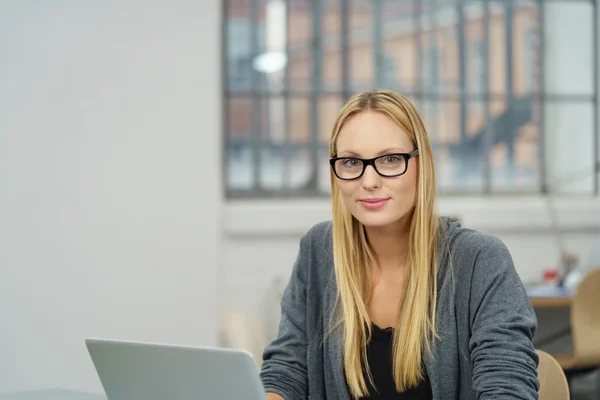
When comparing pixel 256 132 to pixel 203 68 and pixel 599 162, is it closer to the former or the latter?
pixel 203 68

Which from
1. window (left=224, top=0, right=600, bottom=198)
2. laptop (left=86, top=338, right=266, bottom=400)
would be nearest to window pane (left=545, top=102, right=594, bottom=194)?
window (left=224, top=0, right=600, bottom=198)

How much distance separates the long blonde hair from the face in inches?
0.7

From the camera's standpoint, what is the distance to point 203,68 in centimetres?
424

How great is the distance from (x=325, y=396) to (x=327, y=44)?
359 cm

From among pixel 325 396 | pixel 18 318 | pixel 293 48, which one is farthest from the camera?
pixel 293 48

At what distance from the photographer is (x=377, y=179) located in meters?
1.74

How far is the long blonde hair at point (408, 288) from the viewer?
1752 millimetres

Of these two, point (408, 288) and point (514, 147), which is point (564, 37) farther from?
point (408, 288)

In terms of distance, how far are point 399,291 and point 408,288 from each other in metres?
0.06

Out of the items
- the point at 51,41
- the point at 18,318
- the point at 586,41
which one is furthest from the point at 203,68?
the point at 586,41

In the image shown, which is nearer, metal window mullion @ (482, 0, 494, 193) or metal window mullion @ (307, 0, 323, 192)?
metal window mullion @ (307, 0, 323, 192)

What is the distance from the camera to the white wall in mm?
4027

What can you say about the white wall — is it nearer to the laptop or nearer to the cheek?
the cheek

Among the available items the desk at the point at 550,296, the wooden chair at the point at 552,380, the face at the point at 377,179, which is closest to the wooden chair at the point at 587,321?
the desk at the point at 550,296
